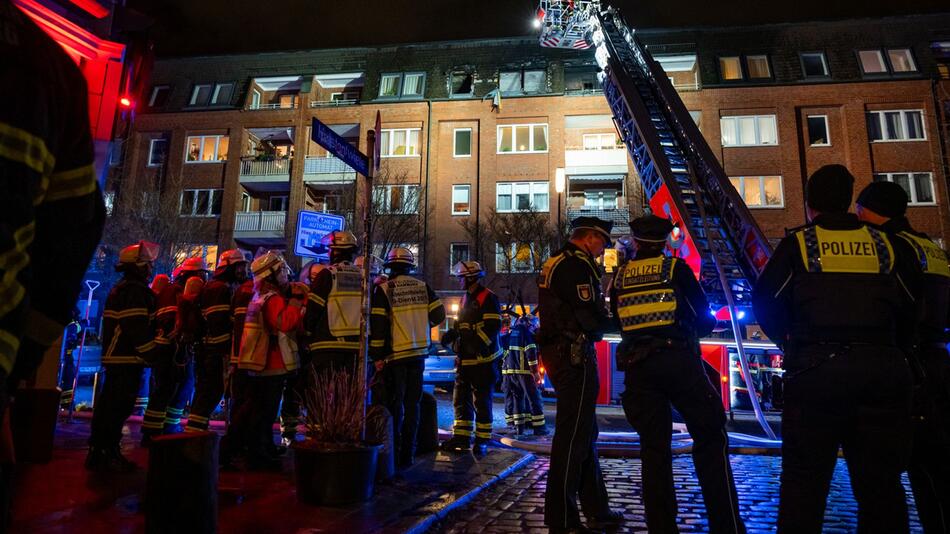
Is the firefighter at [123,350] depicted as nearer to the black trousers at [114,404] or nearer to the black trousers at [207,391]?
the black trousers at [114,404]

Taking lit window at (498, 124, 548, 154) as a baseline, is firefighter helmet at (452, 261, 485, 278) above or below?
below

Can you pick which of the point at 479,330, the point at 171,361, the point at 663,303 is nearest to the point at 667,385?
the point at 663,303

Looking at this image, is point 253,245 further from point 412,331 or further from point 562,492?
point 562,492

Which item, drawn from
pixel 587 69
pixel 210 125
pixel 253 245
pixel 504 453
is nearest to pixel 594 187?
pixel 587 69

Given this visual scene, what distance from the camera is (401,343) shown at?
557 centimetres

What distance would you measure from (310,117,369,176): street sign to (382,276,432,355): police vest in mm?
1195

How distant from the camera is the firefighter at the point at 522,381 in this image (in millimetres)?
8352

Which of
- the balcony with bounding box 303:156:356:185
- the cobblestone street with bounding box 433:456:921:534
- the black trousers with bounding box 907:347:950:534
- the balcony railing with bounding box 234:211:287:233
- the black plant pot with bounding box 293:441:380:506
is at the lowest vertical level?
the cobblestone street with bounding box 433:456:921:534

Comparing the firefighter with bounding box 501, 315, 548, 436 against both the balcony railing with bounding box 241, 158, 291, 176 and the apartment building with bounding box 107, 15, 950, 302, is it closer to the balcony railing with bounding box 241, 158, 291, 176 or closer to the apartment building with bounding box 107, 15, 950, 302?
the apartment building with bounding box 107, 15, 950, 302

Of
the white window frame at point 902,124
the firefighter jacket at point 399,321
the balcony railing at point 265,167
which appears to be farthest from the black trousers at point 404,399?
the white window frame at point 902,124

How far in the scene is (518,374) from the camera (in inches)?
338

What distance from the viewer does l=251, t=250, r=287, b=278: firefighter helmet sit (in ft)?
18.7

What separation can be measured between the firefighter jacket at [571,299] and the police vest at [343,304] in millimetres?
1988

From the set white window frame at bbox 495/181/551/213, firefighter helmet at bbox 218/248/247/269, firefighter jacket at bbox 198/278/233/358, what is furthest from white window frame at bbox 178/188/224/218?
firefighter jacket at bbox 198/278/233/358
